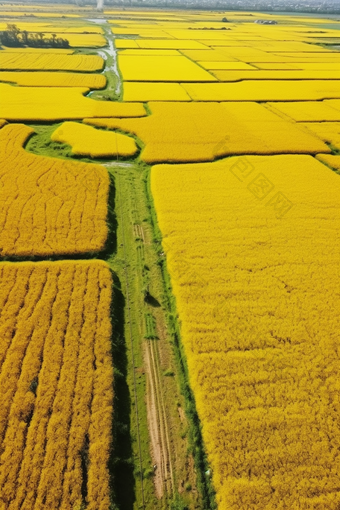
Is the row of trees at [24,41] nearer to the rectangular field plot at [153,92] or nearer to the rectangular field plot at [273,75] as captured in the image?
the rectangular field plot at [153,92]

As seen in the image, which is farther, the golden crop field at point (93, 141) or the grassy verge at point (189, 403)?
the golden crop field at point (93, 141)

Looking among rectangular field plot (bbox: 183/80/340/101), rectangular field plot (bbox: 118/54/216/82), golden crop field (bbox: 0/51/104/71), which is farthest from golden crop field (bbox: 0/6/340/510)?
golden crop field (bbox: 0/51/104/71)

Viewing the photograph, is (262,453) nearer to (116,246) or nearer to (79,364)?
(79,364)

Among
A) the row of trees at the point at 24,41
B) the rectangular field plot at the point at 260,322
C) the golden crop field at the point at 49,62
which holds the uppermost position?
the row of trees at the point at 24,41

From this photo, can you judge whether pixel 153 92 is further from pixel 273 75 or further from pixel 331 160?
pixel 331 160

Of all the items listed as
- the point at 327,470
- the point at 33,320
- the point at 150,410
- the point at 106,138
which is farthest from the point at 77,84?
the point at 327,470

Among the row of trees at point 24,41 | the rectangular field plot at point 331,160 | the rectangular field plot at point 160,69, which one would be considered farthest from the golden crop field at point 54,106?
the row of trees at point 24,41

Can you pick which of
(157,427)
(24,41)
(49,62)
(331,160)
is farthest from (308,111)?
(24,41)
